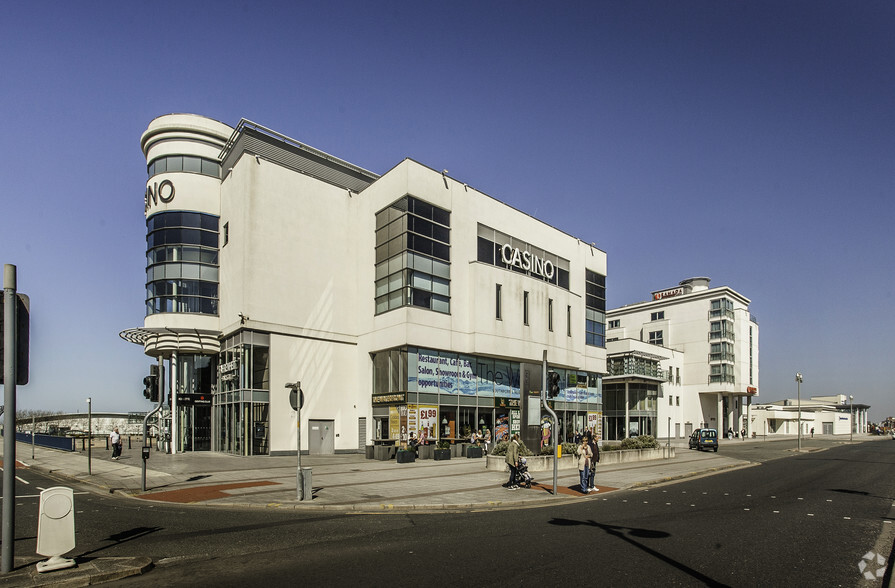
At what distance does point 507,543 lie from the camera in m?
10.7

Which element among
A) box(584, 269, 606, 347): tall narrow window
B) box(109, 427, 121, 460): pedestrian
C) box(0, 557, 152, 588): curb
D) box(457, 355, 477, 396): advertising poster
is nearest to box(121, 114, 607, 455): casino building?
box(457, 355, 477, 396): advertising poster

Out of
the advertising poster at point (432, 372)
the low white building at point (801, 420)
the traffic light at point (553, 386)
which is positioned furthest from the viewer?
the low white building at point (801, 420)

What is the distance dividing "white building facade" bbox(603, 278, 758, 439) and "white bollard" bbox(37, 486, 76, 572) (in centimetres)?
6034

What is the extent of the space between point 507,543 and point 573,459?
18.0 meters

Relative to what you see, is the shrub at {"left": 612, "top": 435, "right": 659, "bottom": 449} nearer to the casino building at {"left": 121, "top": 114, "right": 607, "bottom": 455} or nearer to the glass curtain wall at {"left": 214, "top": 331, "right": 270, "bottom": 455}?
the casino building at {"left": 121, "top": 114, "right": 607, "bottom": 455}

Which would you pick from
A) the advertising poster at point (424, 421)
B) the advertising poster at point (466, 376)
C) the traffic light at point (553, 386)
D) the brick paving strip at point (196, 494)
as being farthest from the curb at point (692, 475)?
the advertising poster at point (466, 376)

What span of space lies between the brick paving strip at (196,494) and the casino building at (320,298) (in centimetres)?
1518

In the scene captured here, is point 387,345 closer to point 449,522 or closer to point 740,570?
point 449,522

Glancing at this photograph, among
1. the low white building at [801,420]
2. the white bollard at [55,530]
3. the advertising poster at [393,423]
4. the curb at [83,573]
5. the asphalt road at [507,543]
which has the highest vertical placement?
the white bollard at [55,530]

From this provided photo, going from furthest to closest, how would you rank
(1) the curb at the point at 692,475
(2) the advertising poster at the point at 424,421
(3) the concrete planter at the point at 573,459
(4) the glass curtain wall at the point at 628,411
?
(4) the glass curtain wall at the point at 628,411
(2) the advertising poster at the point at 424,421
(3) the concrete planter at the point at 573,459
(1) the curb at the point at 692,475

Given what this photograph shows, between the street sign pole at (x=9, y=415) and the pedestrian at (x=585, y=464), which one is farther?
the pedestrian at (x=585, y=464)

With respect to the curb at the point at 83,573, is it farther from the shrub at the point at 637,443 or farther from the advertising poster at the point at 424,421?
the shrub at the point at 637,443

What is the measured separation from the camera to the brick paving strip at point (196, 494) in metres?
16.2

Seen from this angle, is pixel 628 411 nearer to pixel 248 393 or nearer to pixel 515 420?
pixel 515 420
